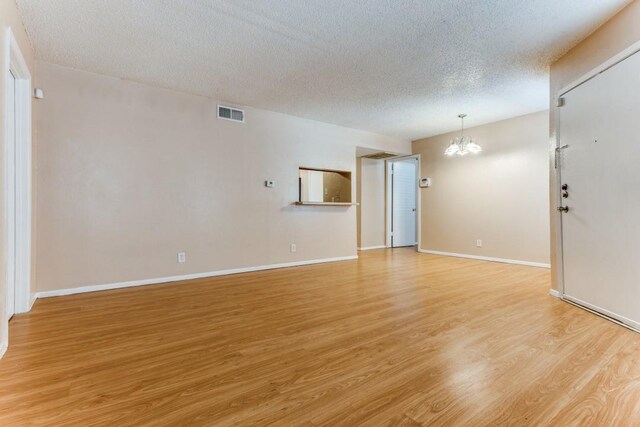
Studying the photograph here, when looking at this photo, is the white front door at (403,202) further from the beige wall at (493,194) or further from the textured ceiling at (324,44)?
the textured ceiling at (324,44)

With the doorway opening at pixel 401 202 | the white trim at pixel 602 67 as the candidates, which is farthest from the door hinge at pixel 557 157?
the doorway opening at pixel 401 202

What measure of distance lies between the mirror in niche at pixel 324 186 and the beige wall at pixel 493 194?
2026 millimetres

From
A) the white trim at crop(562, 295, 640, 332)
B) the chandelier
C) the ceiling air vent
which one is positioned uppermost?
the ceiling air vent

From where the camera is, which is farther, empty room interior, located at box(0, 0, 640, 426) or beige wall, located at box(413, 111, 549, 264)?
beige wall, located at box(413, 111, 549, 264)

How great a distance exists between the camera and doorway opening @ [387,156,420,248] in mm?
7660

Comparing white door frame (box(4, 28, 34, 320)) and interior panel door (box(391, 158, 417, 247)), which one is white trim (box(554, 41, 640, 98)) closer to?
interior panel door (box(391, 158, 417, 247))

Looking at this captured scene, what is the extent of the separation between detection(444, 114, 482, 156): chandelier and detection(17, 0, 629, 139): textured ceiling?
2.76ft

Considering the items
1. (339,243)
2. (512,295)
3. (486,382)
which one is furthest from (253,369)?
(339,243)

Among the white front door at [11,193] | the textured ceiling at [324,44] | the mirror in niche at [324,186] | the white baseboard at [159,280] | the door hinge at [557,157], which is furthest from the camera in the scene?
the mirror in niche at [324,186]

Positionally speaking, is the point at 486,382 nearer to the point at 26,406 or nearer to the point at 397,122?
the point at 26,406

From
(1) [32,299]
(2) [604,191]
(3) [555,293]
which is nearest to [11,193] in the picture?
(1) [32,299]

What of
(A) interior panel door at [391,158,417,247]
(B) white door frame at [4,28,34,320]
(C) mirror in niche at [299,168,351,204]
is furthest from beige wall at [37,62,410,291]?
(A) interior panel door at [391,158,417,247]

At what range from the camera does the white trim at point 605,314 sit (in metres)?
2.25

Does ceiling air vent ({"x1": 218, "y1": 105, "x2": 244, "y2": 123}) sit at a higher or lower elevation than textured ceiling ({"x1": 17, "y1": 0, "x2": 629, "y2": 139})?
lower
